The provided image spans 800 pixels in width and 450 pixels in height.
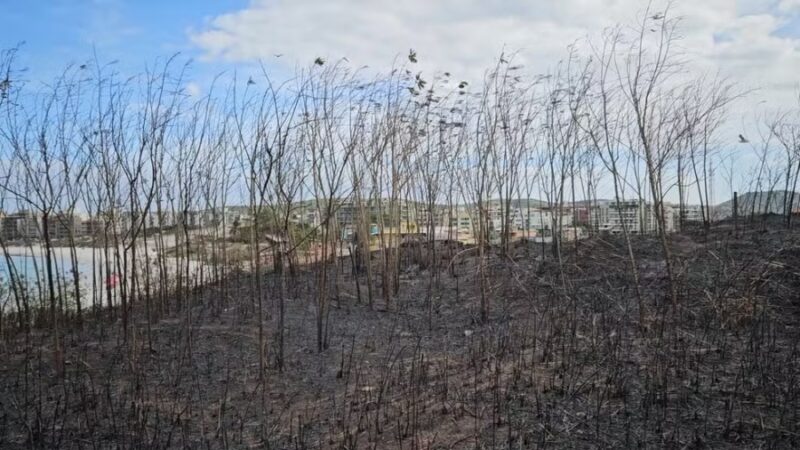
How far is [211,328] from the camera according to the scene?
17.3 feet

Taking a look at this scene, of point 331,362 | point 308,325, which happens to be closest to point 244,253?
point 308,325

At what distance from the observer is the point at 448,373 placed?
3949 mm

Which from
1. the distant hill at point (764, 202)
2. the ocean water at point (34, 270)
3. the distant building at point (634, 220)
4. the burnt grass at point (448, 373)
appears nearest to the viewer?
the burnt grass at point (448, 373)

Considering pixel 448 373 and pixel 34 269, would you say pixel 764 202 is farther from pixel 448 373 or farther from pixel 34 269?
pixel 34 269

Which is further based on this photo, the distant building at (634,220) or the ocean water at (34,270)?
the distant building at (634,220)

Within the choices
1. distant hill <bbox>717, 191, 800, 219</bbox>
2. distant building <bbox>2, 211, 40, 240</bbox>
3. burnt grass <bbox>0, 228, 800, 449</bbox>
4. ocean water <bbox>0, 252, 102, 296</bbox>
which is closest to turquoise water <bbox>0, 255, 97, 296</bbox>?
ocean water <bbox>0, 252, 102, 296</bbox>

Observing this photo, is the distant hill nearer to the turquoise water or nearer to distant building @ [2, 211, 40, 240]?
Answer: the turquoise water

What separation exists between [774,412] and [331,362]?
279 cm

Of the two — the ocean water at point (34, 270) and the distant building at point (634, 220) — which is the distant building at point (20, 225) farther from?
the distant building at point (634, 220)

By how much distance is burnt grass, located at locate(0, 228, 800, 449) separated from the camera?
10.0ft

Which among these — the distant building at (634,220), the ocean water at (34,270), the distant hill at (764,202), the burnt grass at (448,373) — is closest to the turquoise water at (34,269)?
the ocean water at (34,270)

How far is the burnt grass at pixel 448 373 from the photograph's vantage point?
120 inches

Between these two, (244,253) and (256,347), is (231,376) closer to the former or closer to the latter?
(256,347)

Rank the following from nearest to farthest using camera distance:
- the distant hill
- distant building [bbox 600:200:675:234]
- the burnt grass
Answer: the burnt grass < distant building [bbox 600:200:675:234] < the distant hill
